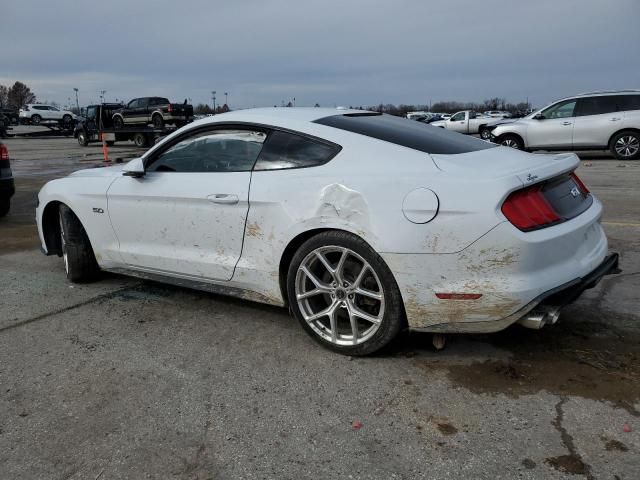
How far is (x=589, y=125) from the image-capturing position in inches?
579

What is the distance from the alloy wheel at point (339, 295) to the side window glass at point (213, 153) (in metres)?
0.83

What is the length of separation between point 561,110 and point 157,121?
20560 millimetres

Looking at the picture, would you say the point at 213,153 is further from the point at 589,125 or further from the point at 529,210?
the point at 589,125

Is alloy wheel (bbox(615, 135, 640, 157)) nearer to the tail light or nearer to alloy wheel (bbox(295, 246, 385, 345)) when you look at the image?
the tail light

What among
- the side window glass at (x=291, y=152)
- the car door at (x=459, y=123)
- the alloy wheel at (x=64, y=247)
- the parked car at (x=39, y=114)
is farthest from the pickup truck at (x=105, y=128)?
the side window glass at (x=291, y=152)

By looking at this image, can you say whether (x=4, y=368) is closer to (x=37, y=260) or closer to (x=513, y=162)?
(x=37, y=260)

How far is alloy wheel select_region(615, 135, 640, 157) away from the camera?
560 inches

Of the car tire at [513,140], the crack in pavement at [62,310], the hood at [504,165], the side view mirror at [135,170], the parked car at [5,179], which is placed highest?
the car tire at [513,140]

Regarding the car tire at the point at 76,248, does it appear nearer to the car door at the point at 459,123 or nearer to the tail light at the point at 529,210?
the tail light at the point at 529,210

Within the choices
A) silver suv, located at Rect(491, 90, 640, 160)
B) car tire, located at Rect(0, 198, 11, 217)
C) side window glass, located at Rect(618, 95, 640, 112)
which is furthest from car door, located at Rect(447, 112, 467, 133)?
car tire, located at Rect(0, 198, 11, 217)

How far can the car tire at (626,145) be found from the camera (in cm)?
1422

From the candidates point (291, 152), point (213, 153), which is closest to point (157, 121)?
point (213, 153)

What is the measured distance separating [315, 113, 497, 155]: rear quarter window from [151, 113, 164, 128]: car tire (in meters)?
26.9

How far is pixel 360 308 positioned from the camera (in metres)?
3.24
